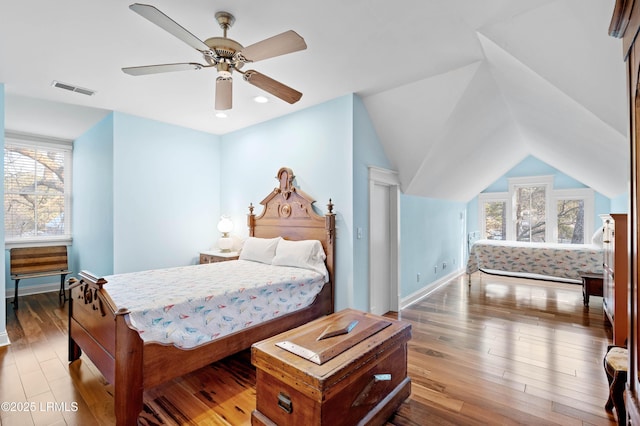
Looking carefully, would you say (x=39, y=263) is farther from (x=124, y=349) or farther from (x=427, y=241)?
(x=427, y=241)

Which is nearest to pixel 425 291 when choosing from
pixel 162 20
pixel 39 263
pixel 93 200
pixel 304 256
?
pixel 304 256

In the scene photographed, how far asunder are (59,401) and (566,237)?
8609 mm

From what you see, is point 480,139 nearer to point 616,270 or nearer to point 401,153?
point 401,153

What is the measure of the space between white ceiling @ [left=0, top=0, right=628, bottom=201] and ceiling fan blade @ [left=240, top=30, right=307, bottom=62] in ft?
1.03

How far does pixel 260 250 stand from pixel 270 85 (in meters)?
2.10

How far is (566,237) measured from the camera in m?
6.64

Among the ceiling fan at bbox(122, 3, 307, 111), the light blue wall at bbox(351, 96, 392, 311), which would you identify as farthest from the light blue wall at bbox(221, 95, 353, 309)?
the ceiling fan at bbox(122, 3, 307, 111)

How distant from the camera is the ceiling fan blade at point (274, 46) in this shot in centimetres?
180

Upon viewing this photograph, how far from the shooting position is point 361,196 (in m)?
3.50

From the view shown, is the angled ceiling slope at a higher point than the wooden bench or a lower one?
higher

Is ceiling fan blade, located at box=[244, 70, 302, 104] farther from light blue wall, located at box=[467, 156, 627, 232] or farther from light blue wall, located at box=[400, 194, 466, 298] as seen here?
light blue wall, located at box=[467, 156, 627, 232]

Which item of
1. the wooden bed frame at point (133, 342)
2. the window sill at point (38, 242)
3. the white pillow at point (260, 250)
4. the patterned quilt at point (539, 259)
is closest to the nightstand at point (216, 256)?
the white pillow at point (260, 250)

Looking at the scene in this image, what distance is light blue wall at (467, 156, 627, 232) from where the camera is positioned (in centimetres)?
620

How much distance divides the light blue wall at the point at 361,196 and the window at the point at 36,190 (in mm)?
5182
